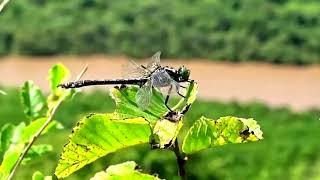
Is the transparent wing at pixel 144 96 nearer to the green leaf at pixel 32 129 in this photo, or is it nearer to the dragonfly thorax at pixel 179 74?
the dragonfly thorax at pixel 179 74

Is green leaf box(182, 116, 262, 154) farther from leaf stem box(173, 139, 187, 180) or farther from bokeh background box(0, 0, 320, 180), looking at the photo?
bokeh background box(0, 0, 320, 180)

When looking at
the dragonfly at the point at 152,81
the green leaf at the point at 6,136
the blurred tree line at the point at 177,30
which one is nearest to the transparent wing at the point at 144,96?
the dragonfly at the point at 152,81

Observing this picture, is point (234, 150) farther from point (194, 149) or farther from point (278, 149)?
point (194, 149)

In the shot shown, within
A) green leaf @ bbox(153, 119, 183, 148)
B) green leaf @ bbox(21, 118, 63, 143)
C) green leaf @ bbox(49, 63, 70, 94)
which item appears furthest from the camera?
green leaf @ bbox(49, 63, 70, 94)

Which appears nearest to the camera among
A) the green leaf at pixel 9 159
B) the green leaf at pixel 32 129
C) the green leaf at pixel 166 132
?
the green leaf at pixel 166 132

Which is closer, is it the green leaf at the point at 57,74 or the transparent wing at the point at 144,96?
the transparent wing at the point at 144,96

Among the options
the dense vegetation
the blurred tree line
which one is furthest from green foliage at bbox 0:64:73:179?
the blurred tree line
